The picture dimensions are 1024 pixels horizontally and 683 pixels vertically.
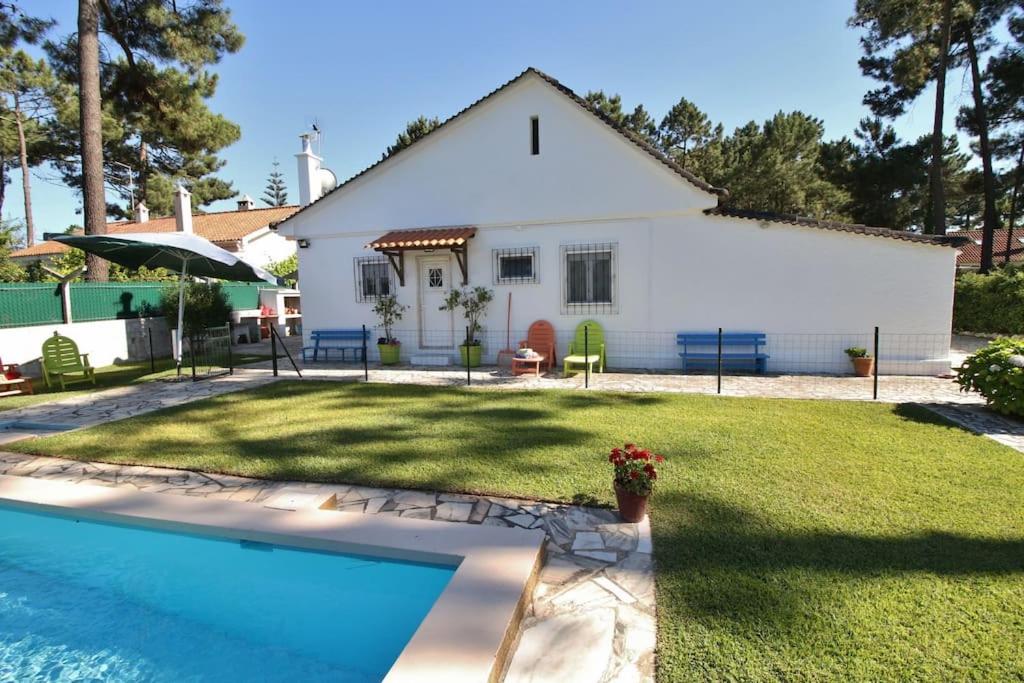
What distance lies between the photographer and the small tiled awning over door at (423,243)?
1175cm

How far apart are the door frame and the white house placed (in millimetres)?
13493

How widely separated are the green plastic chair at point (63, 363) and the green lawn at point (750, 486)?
Result: 388cm

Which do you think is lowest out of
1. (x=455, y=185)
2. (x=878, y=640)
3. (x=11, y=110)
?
(x=878, y=640)

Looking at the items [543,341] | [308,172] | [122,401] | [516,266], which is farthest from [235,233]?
[543,341]

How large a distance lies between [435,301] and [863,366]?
9751mm

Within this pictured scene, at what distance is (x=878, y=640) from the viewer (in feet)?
Result: 8.90

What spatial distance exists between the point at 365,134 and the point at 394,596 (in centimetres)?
1774

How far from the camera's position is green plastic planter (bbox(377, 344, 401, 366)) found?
12891mm

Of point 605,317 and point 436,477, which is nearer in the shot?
point 436,477

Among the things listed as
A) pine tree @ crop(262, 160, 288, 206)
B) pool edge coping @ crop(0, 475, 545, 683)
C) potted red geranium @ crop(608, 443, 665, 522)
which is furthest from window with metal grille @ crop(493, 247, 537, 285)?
pine tree @ crop(262, 160, 288, 206)

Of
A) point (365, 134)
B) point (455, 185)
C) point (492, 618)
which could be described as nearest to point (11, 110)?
point (365, 134)

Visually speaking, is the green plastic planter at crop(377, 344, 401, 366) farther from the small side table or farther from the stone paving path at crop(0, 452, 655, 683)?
the stone paving path at crop(0, 452, 655, 683)

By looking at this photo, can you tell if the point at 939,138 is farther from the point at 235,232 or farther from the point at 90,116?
the point at 235,232

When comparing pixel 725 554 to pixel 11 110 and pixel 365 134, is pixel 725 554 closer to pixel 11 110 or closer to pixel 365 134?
pixel 365 134
